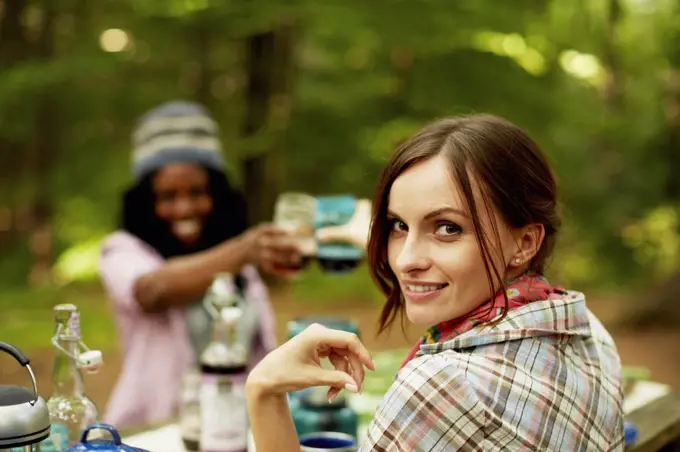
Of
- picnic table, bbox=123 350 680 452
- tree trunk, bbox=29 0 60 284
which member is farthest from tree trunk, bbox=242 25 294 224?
picnic table, bbox=123 350 680 452

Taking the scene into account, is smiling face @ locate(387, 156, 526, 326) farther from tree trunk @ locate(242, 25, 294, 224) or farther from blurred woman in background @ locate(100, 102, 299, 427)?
tree trunk @ locate(242, 25, 294, 224)

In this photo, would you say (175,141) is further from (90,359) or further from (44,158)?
(44,158)

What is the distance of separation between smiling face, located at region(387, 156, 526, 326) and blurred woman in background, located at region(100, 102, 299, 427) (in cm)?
136

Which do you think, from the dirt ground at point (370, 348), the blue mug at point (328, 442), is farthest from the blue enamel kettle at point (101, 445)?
the dirt ground at point (370, 348)

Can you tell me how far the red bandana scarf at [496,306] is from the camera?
3.71 feet

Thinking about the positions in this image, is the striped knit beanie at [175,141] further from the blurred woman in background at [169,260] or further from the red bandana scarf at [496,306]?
the red bandana scarf at [496,306]

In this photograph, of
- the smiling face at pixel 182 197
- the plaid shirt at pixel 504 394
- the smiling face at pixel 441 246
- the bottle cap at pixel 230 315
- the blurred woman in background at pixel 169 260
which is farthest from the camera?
the smiling face at pixel 182 197

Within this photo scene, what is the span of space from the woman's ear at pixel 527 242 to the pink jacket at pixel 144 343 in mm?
1664

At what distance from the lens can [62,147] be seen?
19.6 ft

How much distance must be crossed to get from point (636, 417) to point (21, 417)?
1492 mm

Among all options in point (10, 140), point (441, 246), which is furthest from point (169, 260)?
point (10, 140)

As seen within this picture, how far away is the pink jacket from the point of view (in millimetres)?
2650

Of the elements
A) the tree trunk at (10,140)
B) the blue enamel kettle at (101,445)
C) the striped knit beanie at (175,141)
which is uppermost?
the tree trunk at (10,140)

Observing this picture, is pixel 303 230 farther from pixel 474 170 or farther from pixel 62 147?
pixel 62 147
